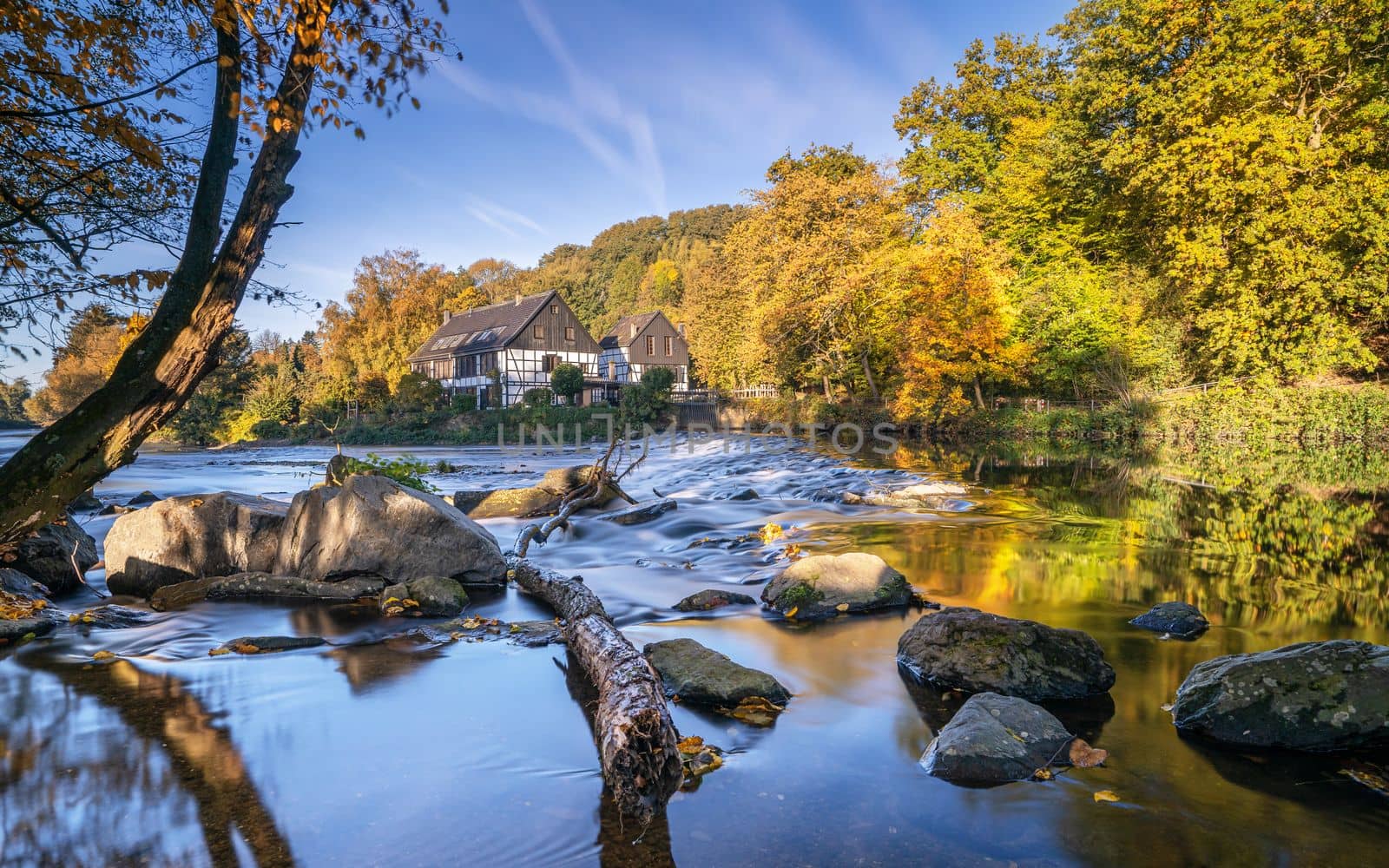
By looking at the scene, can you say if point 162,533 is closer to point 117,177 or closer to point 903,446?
point 117,177

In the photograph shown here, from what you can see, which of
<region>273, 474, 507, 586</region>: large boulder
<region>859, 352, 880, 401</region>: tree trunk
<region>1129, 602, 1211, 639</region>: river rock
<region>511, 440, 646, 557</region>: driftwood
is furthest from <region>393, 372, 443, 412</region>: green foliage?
<region>1129, 602, 1211, 639</region>: river rock

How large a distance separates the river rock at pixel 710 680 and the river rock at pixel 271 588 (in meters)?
3.91

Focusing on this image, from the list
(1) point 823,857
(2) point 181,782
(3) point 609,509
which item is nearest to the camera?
(1) point 823,857

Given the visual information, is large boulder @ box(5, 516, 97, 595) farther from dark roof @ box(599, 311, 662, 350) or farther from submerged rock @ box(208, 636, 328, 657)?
dark roof @ box(599, 311, 662, 350)

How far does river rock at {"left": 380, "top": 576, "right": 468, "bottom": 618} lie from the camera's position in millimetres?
7180

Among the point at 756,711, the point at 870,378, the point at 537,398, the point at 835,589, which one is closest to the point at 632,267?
the point at 537,398

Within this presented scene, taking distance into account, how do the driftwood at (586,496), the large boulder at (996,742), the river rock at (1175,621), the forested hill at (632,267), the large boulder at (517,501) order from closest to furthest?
the large boulder at (996,742)
the river rock at (1175,621)
the driftwood at (586,496)
the large boulder at (517,501)
the forested hill at (632,267)

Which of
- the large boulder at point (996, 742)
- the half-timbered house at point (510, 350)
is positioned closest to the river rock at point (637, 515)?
the large boulder at point (996, 742)

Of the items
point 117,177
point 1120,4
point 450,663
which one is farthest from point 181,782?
point 1120,4

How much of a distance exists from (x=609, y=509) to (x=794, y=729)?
9.55 m

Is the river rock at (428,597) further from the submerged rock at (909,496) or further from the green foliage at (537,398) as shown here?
the green foliage at (537,398)

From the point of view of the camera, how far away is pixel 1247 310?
25922 millimetres

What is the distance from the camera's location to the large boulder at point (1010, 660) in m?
4.95

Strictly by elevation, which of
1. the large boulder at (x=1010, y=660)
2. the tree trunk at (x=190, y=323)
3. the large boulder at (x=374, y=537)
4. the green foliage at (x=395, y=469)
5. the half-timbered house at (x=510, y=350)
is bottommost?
the large boulder at (x=1010, y=660)
